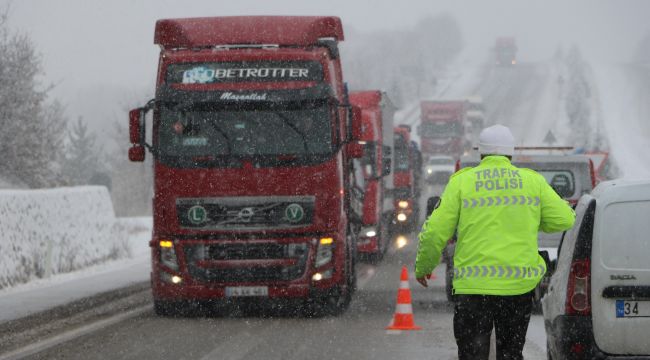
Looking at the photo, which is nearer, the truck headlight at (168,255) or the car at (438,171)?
the truck headlight at (168,255)

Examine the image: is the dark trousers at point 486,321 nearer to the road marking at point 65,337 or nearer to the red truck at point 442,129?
the road marking at point 65,337

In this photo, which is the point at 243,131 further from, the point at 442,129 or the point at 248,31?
the point at 442,129

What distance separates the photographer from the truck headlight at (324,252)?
1459cm

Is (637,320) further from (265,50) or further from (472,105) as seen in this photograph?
(472,105)

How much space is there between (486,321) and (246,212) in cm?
816

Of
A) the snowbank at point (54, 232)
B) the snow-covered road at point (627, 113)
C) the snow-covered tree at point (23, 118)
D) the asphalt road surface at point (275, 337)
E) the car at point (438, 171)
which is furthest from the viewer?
the snow-covered road at point (627, 113)

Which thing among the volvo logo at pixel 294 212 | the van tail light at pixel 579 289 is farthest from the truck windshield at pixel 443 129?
the van tail light at pixel 579 289

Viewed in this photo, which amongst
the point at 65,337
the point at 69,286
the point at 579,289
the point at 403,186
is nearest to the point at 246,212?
the point at 65,337

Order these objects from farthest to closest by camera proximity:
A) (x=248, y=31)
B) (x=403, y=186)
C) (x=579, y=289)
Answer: (x=403, y=186), (x=248, y=31), (x=579, y=289)

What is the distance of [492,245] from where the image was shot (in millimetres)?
6578

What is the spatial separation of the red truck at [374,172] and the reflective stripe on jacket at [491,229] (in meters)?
14.6

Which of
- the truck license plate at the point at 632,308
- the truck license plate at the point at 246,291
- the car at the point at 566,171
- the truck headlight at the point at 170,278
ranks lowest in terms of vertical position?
the truck license plate at the point at 246,291

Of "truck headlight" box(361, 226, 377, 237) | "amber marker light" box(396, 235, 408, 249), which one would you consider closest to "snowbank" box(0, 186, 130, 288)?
"truck headlight" box(361, 226, 377, 237)

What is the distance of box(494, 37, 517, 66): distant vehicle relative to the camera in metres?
152
